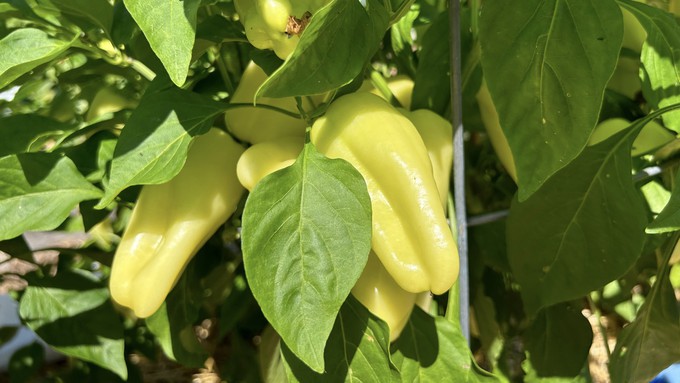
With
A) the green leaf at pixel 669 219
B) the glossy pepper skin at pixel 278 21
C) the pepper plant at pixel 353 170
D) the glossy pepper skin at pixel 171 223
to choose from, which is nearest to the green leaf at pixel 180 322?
the pepper plant at pixel 353 170

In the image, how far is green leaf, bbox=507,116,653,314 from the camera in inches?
28.5

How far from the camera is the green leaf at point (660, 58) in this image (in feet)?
2.30

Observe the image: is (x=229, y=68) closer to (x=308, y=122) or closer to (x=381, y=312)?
(x=308, y=122)

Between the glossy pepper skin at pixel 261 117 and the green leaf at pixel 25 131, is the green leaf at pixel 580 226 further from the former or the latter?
the green leaf at pixel 25 131

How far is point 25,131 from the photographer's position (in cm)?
79

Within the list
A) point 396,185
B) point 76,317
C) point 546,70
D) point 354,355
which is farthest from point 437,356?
point 76,317

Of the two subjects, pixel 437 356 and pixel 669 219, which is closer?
pixel 669 219

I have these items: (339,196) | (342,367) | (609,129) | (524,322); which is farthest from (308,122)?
(524,322)

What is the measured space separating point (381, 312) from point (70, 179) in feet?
1.00

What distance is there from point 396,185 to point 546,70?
0.15 m

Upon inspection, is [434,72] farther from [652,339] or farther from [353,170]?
[652,339]

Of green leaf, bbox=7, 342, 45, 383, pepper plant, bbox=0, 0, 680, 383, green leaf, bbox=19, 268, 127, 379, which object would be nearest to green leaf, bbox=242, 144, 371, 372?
pepper plant, bbox=0, 0, 680, 383

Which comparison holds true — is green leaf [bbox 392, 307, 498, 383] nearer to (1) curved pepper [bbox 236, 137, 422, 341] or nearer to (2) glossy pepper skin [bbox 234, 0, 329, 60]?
(1) curved pepper [bbox 236, 137, 422, 341]

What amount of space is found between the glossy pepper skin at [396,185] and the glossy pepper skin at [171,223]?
113 millimetres
